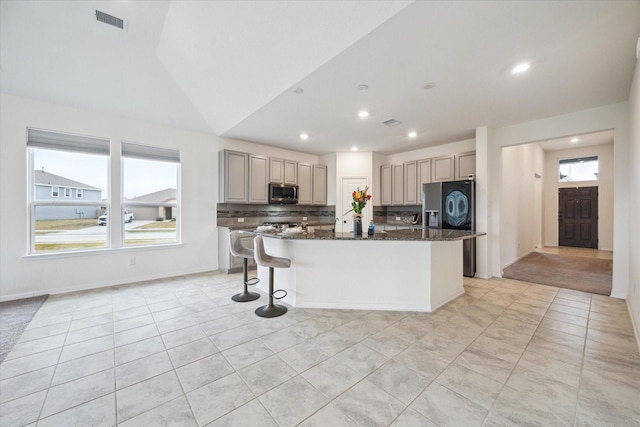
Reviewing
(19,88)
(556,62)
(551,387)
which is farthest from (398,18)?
(19,88)

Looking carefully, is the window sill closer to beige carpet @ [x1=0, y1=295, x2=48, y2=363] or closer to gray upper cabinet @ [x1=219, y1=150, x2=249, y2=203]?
beige carpet @ [x1=0, y1=295, x2=48, y2=363]

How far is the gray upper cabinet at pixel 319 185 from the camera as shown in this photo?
647 cm

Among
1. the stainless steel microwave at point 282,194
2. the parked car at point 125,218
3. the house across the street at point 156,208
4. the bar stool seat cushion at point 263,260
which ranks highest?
the stainless steel microwave at point 282,194

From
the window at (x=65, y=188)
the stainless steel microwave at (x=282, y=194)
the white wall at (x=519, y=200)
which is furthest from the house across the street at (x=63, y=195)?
the white wall at (x=519, y=200)

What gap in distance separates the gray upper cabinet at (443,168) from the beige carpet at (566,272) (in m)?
2.13

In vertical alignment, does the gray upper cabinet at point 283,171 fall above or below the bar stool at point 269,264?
above

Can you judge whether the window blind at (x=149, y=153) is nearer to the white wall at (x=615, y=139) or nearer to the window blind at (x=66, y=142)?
the window blind at (x=66, y=142)

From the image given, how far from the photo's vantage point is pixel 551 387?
5.79ft

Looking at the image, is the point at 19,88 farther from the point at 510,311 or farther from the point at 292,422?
the point at 510,311

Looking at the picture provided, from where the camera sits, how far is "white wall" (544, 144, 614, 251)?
287 inches

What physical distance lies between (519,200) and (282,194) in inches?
221

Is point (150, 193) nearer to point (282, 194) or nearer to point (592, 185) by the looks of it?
point (282, 194)

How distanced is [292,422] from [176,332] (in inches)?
66.1

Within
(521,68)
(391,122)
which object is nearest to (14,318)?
(391,122)
